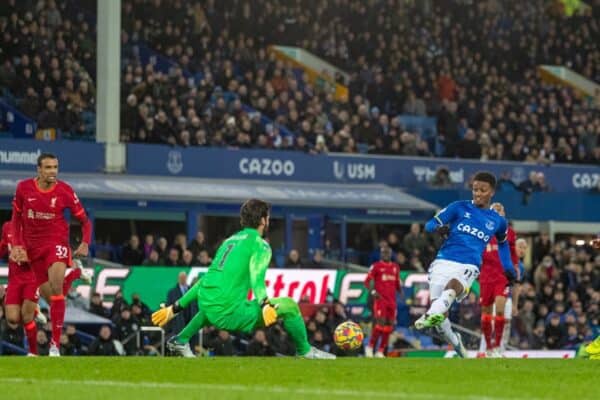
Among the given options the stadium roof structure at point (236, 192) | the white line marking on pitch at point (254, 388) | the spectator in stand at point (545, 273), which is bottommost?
the spectator in stand at point (545, 273)

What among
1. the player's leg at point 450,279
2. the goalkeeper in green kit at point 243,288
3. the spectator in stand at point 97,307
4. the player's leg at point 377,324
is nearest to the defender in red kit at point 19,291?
the goalkeeper in green kit at point 243,288

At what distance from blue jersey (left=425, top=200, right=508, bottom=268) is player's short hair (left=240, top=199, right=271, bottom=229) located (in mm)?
3786

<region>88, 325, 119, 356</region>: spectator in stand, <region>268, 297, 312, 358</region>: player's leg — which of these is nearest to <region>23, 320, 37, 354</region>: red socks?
<region>268, 297, 312, 358</region>: player's leg

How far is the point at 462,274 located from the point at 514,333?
1542 centimetres

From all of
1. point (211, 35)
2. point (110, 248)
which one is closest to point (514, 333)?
point (110, 248)

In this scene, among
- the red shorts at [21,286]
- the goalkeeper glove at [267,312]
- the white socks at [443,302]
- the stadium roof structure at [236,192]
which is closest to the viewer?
the goalkeeper glove at [267,312]

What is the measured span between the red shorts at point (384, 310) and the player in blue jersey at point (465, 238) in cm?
1096

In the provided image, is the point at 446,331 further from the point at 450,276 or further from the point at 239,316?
the point at 239,316

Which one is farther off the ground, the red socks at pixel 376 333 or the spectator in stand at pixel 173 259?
the spectator in stand at pixel 173 259

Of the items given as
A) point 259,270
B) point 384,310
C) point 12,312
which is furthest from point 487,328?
point 259,270

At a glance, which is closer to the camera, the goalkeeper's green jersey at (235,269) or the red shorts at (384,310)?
the goalkeeper's green jersey at (235,269)

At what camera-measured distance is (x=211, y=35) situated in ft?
124

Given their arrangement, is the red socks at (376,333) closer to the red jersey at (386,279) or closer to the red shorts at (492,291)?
the red jersey at (386,279)

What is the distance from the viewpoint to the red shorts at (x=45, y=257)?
54.7 feet
